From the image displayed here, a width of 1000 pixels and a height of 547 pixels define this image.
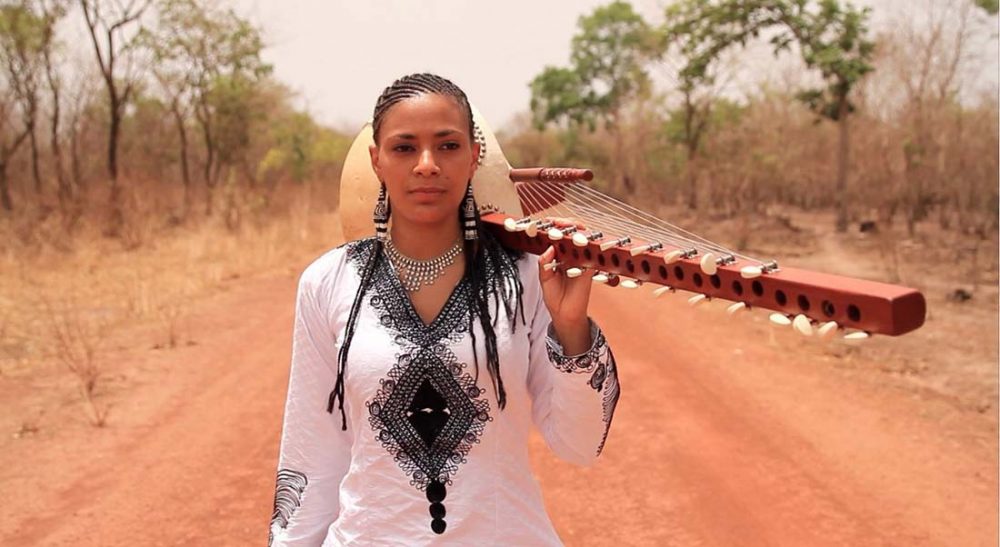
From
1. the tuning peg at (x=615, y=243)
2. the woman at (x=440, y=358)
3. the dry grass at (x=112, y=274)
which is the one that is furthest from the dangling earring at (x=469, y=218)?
the dry grass at (x=112, y=274)

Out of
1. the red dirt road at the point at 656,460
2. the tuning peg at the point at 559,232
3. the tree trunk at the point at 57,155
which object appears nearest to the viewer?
the tuning peg at the point at 559,232

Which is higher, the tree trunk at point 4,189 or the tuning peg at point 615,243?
the tuning peg at point 615,243

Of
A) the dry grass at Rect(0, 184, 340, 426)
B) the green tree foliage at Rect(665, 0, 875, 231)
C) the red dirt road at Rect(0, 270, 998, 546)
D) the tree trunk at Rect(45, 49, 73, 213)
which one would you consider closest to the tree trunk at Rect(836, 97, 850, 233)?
the green tree foliage at Rect(665, 0, 875, 231)

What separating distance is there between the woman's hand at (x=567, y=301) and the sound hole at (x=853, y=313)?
489mm

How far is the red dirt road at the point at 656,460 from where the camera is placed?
4051mm

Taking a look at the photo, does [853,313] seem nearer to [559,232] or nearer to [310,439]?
[559,232]

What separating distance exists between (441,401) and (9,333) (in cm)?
751

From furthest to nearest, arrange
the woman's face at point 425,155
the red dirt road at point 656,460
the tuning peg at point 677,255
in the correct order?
the red dirt road at point 656,460, the woman's face at point 425,155, the tuning peg at point 677,255

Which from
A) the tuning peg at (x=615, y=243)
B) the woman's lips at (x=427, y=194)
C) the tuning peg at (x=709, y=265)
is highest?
the woman's lips at (x=427, y=194)

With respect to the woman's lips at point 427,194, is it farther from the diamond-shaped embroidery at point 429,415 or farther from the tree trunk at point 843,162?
the tree trunk at point 843,162

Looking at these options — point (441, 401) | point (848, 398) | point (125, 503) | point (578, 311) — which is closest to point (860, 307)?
point (578, 311)

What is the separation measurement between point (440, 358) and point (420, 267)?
20cm

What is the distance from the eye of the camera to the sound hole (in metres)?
0.96

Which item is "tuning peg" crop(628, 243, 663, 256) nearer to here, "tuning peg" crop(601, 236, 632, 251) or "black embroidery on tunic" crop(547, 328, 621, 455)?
"tuning peg" crop(601, 236, 632, 251)
